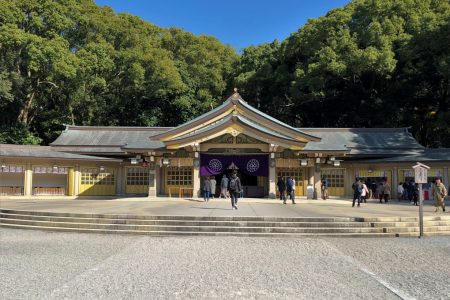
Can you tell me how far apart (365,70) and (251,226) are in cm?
2189

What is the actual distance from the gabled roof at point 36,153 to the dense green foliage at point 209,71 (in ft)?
14.2

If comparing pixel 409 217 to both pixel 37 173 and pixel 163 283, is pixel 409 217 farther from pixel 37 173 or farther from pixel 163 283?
pixel 37 173

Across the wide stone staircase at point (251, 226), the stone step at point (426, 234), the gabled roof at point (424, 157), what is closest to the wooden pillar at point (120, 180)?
the wide stone staircase at point (251, 226)

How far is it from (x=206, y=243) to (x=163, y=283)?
12.4 ft

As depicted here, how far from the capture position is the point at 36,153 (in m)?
24.1

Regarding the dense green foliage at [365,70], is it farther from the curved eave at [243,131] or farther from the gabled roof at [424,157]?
the curved eave at [243,131]

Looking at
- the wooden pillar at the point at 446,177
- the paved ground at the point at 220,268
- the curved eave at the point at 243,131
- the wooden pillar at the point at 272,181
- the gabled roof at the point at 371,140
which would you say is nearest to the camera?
the paved ground at the point at 220,268

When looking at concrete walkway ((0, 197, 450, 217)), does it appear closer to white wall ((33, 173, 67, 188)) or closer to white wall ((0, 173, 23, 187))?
white wall ((0, 173, 23, 187))

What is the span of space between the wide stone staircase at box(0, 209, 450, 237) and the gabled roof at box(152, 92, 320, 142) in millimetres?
10287

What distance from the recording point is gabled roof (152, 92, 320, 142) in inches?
880

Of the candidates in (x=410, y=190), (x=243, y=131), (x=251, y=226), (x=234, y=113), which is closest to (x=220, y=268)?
(x=251, y=226)

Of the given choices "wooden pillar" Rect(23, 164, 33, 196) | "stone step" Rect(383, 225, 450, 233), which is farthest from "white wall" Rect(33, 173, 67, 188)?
"stone step" Rect(383, 225, 450, 233)

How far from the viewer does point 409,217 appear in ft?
40.3

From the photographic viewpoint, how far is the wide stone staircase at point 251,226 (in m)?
11.5
